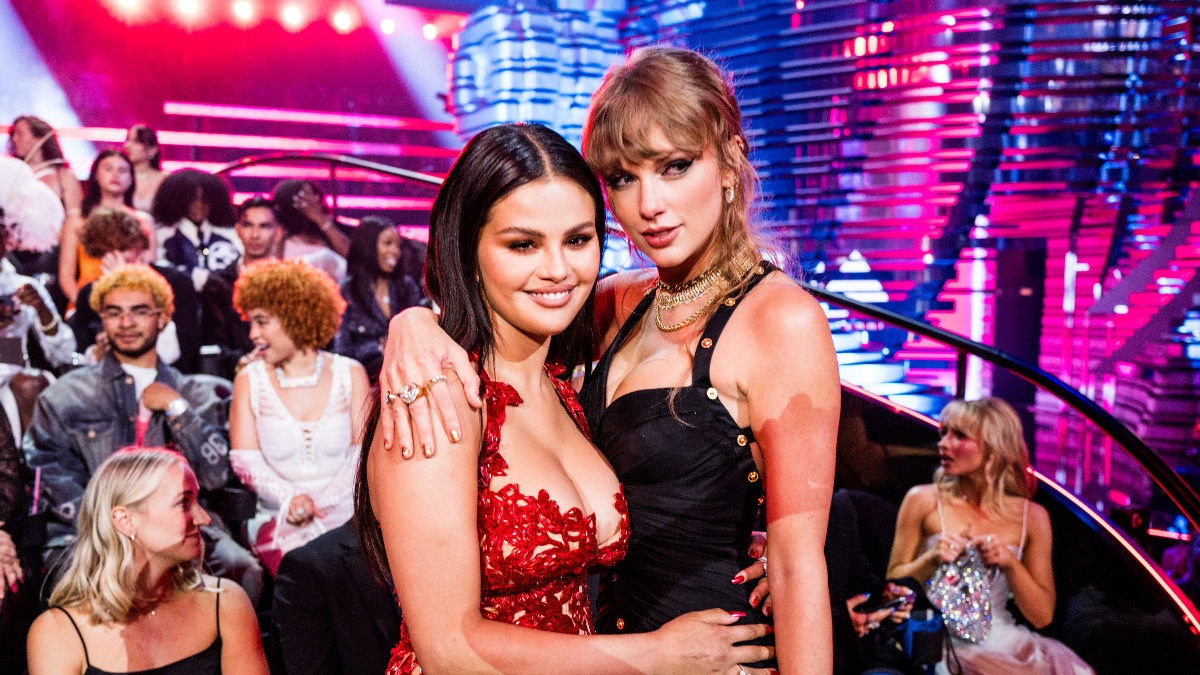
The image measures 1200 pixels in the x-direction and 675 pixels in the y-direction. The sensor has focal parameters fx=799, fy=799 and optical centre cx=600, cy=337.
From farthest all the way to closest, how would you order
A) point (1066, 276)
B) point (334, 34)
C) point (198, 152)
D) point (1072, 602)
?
point (334, 34), point (198, 152), point (1066, 276), point (1072, 602)

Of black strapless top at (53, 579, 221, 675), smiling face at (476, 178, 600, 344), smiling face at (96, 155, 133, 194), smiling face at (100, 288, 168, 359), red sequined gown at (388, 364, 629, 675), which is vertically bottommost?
black strapless top at (53, 579, 221, 675)

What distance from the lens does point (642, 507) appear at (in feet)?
5.43

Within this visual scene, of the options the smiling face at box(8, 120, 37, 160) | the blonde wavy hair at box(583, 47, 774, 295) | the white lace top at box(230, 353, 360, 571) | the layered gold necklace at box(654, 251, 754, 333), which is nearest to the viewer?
the blonde wavy hair at box(583, 47, 774, 295)

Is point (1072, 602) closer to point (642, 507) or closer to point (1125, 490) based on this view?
point (1125, 490)

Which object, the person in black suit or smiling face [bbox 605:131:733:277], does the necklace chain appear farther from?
smiling face [bbox 605:131:733:277]

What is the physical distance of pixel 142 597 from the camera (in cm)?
265

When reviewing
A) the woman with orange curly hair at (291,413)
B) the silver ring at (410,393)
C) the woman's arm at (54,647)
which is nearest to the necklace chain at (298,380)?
the woman with orange curly hair at (291,413)

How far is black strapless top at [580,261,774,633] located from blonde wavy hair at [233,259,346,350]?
2.81m

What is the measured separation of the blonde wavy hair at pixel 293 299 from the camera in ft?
13.3

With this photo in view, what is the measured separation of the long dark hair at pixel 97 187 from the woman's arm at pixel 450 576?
3.54 metres

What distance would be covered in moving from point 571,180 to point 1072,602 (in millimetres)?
2797

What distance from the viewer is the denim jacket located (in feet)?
12.0

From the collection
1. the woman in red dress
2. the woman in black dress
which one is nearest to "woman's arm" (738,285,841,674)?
the woman in black dress

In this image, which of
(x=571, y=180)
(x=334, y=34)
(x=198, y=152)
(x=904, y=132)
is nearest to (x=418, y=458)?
(x=571, y=180)
